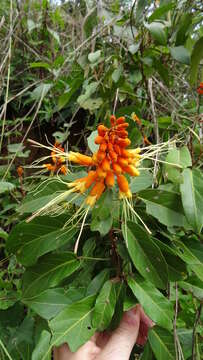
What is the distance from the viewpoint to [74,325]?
0.64 metres

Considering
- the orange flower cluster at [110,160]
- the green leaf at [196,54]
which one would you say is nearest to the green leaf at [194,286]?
the orange flower cluster at [110,160]

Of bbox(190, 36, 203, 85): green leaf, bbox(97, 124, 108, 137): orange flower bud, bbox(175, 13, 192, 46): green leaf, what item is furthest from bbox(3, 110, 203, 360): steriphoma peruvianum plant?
bbox(175, 13, 192, 46): green leaf

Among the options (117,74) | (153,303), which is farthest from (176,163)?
(117,74)

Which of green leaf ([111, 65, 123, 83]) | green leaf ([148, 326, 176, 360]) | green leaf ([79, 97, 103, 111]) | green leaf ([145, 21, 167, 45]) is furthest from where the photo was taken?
green leaf ([79, 97, 103, 111])

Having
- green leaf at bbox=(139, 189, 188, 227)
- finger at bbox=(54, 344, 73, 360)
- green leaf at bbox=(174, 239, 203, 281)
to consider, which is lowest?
finger at bbox=(54, 344, 73, 360)

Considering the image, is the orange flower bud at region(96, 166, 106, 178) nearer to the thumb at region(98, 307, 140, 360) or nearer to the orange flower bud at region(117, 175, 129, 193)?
the orange flower bud at region(117, 175, 129, 193)

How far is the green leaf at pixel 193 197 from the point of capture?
0.62m

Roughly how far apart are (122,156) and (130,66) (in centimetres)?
63

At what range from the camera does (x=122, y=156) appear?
0.62 meters

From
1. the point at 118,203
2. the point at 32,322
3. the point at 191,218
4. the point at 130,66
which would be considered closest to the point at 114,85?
the point at 130,66

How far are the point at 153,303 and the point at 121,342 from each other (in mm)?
139

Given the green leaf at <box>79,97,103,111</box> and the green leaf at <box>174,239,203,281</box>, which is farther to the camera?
the green leaf at <box>79,97,103,111</box>

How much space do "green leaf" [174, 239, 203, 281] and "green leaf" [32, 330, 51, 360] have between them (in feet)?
1.07

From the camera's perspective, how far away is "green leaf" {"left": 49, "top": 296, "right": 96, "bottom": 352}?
2.03 feet
